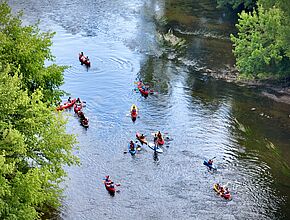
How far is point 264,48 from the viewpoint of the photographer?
5244 cm

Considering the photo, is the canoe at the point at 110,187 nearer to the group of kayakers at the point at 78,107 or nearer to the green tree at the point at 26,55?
the green tree at the point at 26,55

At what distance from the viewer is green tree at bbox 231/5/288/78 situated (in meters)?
51.2

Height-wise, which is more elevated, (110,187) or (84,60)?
(84,60)

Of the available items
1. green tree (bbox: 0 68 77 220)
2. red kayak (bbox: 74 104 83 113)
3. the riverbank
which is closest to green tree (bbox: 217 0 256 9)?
the riverbank

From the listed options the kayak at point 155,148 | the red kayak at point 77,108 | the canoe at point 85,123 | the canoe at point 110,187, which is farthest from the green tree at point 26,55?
the red kayak at point 77,108

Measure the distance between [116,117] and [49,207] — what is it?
15666 mm

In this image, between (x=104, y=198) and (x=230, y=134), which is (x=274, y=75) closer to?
(x=230, y=134)

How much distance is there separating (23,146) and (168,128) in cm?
2369

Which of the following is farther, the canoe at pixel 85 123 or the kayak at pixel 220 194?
the canoe at pixel 85 123

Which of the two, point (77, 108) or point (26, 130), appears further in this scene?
point (77, 108)

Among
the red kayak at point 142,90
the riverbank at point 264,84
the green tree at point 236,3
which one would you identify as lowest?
the red kayak at point 142,90

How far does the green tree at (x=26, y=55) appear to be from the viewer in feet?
95.5

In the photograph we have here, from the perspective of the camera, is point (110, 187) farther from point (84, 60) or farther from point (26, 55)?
point (84, 60)

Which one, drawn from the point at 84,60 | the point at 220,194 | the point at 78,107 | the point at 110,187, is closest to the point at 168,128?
the point at 78,107
